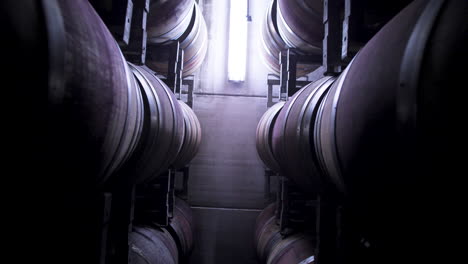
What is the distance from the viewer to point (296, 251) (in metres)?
2.14

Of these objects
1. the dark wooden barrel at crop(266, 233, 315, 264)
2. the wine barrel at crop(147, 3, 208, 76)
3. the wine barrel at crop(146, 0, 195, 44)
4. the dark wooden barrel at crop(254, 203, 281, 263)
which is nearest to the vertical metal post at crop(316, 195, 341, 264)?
the dark wooden barrel at crop(266, 233, 315, 264)

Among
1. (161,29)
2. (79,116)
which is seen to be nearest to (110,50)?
(79,116)

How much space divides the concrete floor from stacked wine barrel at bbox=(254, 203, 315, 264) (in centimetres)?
190

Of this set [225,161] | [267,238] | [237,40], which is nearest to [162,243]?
[267,238]

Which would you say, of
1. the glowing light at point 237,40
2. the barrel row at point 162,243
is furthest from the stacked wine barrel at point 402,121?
the glowing light at point 237,40

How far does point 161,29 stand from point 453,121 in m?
2.12

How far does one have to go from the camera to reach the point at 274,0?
2.79 meters

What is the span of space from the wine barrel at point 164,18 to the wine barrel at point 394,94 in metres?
1.55

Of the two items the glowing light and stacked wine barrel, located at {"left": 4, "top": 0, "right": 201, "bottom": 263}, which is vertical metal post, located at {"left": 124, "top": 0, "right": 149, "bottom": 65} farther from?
the glowing light

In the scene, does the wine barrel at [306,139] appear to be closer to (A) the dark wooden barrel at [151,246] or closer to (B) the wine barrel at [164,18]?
(A) the dark wooden barrel at [151,246]

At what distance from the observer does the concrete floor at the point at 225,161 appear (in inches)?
208

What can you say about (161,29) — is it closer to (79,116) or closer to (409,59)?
(79,116)

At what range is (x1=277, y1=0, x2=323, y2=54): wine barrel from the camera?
1945 millimetres

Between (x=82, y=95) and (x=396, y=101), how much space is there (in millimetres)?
666
